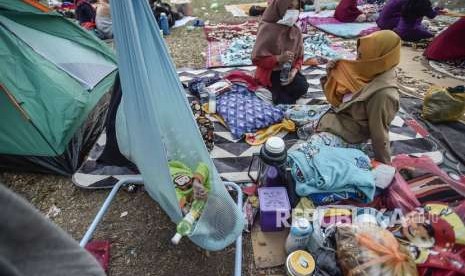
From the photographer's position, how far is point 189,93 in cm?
314

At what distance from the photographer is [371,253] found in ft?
4.25

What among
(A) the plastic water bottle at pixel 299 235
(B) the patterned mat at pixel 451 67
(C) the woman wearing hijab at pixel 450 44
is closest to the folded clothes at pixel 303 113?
(A) the plastic water bottle at pixel 299 235

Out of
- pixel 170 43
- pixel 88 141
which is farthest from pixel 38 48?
pixel 170 43

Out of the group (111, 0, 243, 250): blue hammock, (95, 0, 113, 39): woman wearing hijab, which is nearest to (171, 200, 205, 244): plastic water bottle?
(111, 0, 243, 250): blue hammock

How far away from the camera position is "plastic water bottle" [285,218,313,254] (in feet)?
4.90

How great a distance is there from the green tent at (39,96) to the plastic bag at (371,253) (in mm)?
1920

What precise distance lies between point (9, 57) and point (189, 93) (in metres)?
1.54

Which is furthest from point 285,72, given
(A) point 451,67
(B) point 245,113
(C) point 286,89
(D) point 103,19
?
(D) point 103,19

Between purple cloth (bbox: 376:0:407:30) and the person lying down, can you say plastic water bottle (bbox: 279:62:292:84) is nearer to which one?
the person lying down

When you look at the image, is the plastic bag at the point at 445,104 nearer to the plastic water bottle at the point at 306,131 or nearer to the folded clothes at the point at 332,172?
the plastic water bottle at the point at 306,131

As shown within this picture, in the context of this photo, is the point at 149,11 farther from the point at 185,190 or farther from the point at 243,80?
the point at 243,80

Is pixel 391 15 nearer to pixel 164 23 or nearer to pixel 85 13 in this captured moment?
pixel 164 23

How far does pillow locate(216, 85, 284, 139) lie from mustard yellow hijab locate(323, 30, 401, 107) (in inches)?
22.7

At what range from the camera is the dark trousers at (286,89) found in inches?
114
